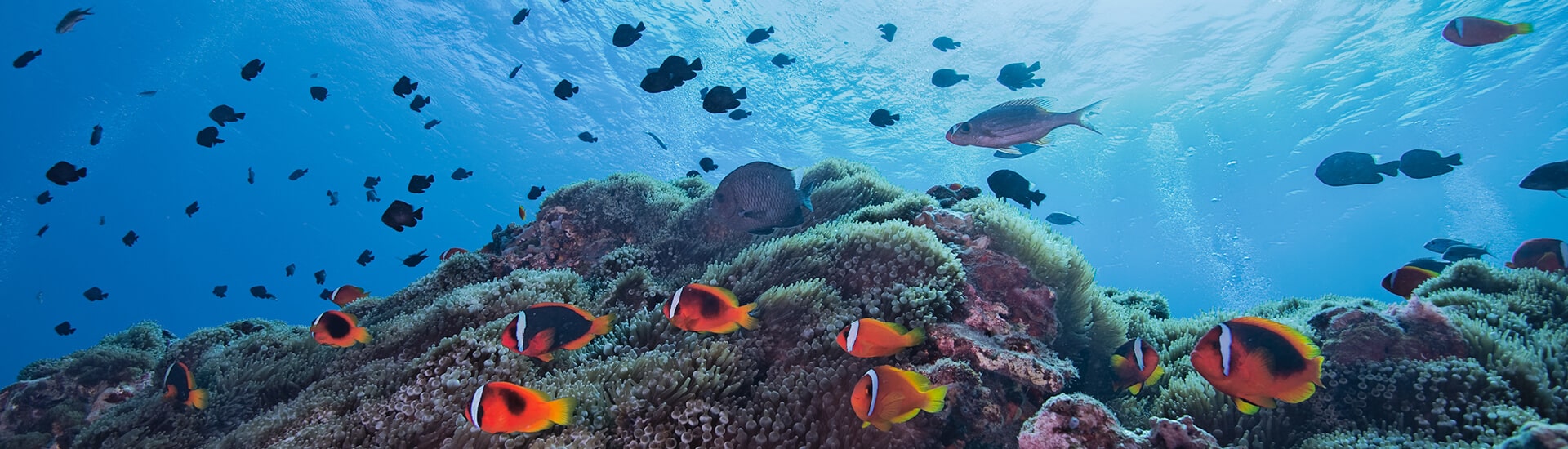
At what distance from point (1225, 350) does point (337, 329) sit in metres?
5.31

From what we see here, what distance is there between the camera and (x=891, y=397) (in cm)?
239

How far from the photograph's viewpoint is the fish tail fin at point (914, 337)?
284 centimetres

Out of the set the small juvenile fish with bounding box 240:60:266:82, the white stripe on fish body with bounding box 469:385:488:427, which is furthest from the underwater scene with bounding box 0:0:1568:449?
the small juvenile fish with bounding box 240:60:266:82

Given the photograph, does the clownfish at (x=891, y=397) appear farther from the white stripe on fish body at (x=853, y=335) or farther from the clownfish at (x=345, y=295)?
the clownfish at (x=345, y=295)

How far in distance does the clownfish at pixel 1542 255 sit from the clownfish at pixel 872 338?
5170mm

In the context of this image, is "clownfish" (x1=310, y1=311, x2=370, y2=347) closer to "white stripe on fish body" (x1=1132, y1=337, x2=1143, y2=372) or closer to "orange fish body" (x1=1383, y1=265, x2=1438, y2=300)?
"white stripe on fish body" (x1=1132, y1=337, x2=1143, y2=372)

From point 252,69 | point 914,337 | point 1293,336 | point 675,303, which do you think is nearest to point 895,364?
point 914,337

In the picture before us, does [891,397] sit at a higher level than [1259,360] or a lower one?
lower

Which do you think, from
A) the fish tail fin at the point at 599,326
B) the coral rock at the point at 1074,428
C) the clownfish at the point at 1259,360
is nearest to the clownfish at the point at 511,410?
the fish tail fin at the point at 599,326

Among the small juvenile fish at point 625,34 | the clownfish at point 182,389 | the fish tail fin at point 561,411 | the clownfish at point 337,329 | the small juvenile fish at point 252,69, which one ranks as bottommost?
the clownfish at point 182,389

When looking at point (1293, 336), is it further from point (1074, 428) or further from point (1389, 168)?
point (1389, 168)

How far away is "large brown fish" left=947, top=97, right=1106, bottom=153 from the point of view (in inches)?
175

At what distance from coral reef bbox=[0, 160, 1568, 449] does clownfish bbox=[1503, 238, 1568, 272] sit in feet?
2.46

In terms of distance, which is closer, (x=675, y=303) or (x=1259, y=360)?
(x=1259, y=360)
